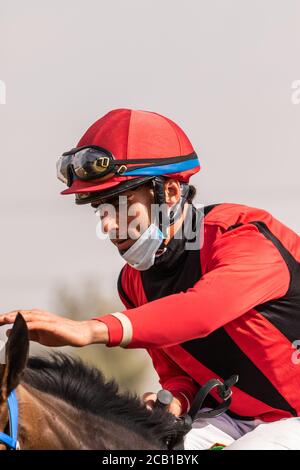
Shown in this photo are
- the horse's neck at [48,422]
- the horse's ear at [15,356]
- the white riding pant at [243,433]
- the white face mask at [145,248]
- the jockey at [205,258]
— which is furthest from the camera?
the white face mask at [145,248]

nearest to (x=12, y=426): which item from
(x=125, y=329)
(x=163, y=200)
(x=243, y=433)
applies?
(x=125, y=329)

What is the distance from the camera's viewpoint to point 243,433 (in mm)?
3404

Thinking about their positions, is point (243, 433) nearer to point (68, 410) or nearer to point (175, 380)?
point (175, 380)

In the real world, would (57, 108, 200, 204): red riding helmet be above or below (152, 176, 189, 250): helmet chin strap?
above

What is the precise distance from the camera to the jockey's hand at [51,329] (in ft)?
7.82

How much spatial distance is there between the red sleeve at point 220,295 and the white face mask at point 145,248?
0.63ft

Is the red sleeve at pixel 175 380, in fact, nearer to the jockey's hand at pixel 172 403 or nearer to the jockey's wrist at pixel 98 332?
the jockey's hand at pixel 172 403

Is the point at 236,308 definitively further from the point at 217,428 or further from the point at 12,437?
the point at 12,437

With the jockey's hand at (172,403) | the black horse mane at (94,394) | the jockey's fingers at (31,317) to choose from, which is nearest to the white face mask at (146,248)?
the jockey's hand at (172,403)

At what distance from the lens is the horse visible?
217 centimetres

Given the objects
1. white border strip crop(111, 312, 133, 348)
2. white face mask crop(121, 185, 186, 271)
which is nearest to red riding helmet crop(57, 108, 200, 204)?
white face mask crop(121, 185, 186, 271)

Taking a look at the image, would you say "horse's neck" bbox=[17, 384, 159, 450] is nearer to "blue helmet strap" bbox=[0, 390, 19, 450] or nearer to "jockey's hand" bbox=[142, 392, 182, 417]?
"blue helmet strap" bbox=[0, 390, 19, 450]

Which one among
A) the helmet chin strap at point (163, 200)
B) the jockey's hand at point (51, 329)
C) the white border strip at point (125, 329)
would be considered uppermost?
the helmet chin strap at point (163, 200)
